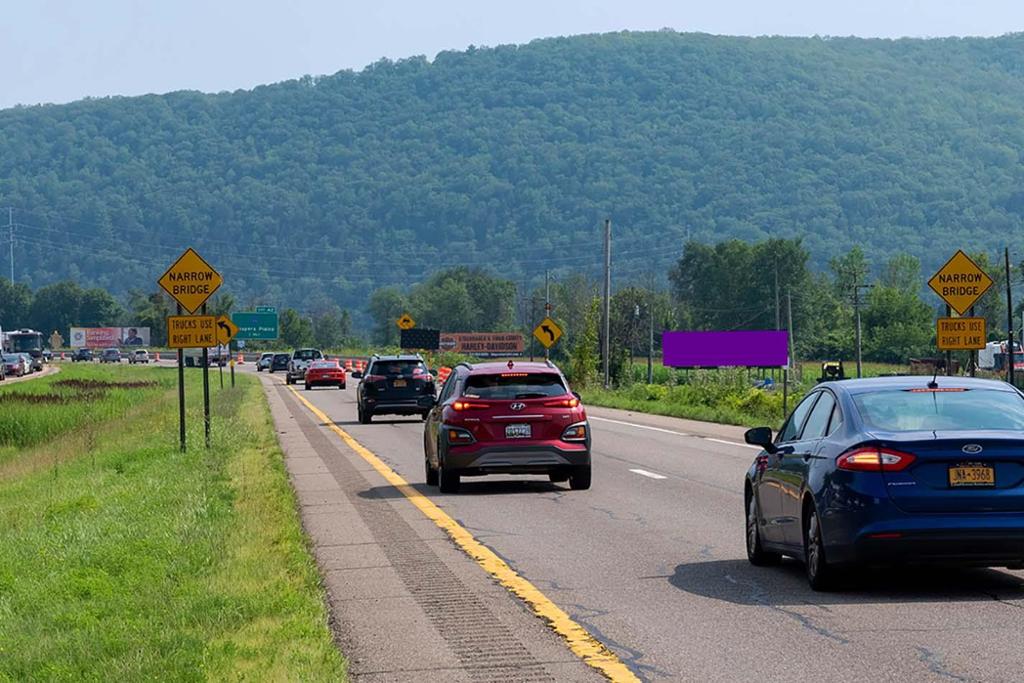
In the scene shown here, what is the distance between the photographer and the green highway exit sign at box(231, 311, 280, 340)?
13262 centimetres

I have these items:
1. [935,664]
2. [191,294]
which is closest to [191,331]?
[191,294]

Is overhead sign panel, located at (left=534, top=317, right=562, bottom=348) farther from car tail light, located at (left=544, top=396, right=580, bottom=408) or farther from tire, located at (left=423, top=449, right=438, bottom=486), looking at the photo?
car tail light, located at (left=544, top=396, right=580, bottom=408)

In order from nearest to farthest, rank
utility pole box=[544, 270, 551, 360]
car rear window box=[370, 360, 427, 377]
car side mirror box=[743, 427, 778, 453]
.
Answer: car side mirror box=[743, 427, 778, 453]
car rear window box=[370, 360, 427, 377]
utility pole box=[544, 270, 551, 360]

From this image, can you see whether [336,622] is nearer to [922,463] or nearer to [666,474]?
[922,463]

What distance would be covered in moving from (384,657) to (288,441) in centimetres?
2438

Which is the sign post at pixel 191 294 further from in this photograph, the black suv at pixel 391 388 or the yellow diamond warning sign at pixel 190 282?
the black suv at pixel 391 388

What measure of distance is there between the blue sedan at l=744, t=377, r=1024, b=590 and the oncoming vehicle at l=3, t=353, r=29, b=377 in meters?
96.8

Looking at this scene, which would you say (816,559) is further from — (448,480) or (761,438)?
(448,480)

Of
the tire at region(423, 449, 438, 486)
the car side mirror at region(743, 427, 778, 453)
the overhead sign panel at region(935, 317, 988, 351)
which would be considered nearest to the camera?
the car side mirror at region(743, 427, 778, 453)

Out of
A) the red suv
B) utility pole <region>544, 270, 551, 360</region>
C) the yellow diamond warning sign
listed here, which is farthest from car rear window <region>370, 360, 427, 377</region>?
the red suv

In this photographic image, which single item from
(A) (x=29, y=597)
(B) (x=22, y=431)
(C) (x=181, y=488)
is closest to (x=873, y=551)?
(A) (x=29, y=597)

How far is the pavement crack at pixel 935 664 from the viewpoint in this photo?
854 cm

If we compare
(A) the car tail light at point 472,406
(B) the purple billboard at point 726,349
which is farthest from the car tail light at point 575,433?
(B) the purple billboard at point 726,349

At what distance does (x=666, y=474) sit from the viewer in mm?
23703
